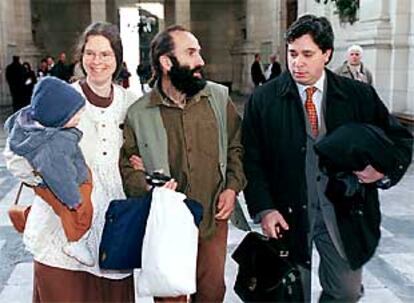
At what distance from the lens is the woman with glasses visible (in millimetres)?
2688

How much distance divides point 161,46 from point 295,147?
2.56 feet

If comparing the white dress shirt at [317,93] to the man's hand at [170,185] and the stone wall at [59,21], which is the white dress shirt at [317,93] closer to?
the man's hand at [170,185]

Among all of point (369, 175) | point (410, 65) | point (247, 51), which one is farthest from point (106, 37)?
point (247, 51)

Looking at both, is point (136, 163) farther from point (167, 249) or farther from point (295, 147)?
point (295, 147)

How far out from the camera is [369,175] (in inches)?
108

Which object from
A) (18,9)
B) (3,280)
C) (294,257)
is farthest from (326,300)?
(18,9)

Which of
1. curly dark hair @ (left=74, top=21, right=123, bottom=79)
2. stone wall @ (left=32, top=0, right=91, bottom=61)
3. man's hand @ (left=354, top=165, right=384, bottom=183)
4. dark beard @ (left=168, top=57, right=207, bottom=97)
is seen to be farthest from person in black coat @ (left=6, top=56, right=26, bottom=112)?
man's hand @ (left=354, top=165, right=384, bottom=183)

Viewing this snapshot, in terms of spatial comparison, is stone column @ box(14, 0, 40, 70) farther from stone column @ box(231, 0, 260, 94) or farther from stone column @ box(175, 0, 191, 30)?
stone column @ box(231, 0, 260, 94)

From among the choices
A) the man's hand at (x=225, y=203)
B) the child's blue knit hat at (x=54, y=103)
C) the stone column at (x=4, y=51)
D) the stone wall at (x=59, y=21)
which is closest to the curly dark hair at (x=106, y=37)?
the child's blue knit hat at (x=54, y=103)

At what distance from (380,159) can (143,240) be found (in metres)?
1.08

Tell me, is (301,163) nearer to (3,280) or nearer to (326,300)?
(326,300)

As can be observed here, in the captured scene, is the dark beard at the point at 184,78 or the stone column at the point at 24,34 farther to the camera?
the stone column at the point at 24,34

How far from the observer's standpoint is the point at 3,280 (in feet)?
15.5

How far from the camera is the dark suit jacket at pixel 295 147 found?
283 cm
